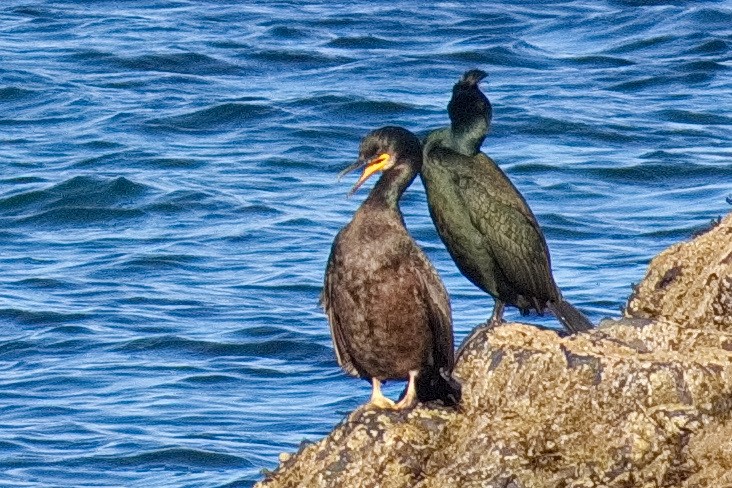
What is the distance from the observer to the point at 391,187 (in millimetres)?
6738

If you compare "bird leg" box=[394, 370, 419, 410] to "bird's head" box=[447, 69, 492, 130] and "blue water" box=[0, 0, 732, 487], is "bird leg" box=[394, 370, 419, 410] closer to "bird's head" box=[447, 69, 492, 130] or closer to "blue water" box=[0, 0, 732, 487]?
"bird's head" box=[447, 69, 492, 130]

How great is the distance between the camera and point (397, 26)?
23953 millimetres

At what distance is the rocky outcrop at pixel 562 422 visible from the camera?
17.3 ft

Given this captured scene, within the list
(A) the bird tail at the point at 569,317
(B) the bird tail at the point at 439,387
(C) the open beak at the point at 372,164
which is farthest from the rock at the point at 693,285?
(C) the open beak at the point at 372,164

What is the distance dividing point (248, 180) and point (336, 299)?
37.6 feet

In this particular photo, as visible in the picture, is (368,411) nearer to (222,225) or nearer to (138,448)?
(138,448)

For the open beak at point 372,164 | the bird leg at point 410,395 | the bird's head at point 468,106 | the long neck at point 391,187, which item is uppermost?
the bird's head at point 468,106

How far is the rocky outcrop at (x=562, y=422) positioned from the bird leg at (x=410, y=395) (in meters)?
0.20

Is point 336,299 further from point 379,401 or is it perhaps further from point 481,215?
point 481,215

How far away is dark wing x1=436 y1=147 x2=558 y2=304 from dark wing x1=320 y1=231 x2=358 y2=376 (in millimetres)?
1026

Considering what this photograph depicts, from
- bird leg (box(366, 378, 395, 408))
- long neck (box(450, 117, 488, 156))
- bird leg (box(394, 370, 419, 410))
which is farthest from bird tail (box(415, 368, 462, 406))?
long neck (box(450, 117, 488, 156))

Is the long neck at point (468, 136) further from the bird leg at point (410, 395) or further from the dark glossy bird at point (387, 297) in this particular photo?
the bird leg at point (410, 395)

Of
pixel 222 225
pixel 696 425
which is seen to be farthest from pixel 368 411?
pixel 222 225

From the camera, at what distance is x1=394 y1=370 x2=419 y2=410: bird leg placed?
6199mm
